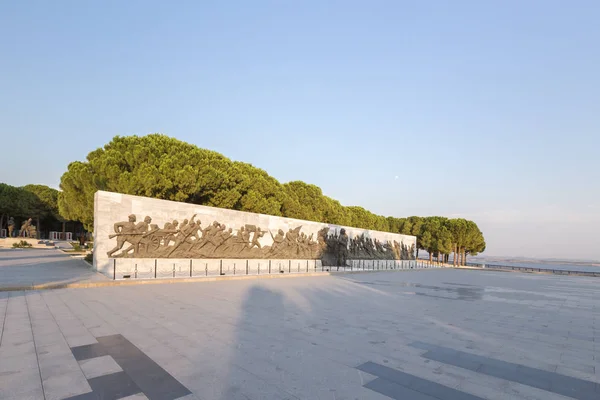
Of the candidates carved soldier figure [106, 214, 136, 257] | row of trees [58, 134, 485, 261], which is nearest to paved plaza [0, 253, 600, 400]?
carved soldier figure [106, 214, 136, 257]

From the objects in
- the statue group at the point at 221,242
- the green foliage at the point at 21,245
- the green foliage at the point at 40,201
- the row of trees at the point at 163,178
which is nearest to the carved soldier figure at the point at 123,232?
the statue group at the point at 221,242

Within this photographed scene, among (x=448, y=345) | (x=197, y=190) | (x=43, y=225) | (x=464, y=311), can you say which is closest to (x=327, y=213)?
(x=197, y=190)

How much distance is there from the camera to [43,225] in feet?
190

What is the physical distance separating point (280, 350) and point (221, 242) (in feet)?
47.8

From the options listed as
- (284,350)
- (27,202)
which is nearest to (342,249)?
(284,350)

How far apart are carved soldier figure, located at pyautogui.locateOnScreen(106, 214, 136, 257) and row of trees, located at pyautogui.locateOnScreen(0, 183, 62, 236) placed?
135 ft

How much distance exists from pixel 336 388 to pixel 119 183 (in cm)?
2289

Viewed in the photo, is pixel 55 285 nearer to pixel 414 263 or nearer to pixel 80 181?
pixel 80 181

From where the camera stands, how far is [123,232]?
15391 mm

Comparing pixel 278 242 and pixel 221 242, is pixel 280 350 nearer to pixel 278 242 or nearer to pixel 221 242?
pixel 221 242

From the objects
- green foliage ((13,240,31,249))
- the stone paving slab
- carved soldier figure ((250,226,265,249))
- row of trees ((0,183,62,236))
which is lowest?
green foliage ((13,240,31,249))

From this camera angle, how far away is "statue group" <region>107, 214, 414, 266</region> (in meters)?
15.7

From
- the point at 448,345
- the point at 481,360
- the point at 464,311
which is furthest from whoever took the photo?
the point at 464,311

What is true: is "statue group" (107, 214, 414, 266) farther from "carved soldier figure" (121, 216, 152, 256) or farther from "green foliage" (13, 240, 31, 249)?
"green foliage" (13, 240, 31, 249)
